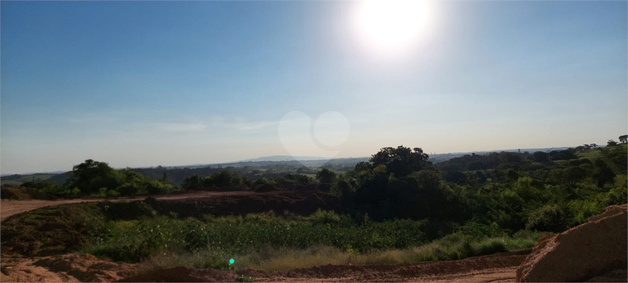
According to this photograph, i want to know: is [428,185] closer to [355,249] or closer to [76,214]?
[355,249]

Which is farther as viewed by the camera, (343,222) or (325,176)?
(325,176)

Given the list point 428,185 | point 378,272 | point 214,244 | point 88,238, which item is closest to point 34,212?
point 88,238

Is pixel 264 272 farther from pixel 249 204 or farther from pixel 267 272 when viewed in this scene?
pixel 249 204

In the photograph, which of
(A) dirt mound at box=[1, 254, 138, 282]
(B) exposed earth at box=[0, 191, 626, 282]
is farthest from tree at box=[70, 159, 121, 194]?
(A) dirt mound at box=[1, 254, 138, 282]

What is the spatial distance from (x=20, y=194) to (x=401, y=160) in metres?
28.4

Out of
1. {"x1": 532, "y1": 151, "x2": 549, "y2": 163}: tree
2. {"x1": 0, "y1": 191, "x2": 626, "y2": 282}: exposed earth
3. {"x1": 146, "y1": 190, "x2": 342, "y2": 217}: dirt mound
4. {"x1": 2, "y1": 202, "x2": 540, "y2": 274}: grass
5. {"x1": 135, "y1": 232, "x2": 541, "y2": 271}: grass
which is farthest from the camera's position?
{"x1": 532, "y1": 151, "x2": 549, "y2": 163}: tree

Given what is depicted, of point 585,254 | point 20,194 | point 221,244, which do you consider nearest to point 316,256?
point 221,244

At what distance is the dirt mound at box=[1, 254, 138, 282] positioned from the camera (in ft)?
24.2

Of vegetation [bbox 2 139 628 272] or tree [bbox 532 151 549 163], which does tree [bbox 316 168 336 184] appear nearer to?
vegetation [bbox 2 139 628 272]

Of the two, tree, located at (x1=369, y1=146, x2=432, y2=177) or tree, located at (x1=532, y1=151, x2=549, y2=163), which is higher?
tree, located at (x1=369, y1=146, x2=432, y2=177)

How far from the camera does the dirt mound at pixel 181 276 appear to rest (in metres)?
6.70

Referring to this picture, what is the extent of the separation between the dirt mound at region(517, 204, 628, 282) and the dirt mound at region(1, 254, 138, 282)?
308 inches

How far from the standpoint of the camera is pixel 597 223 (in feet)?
17.8

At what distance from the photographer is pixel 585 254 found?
5191 millimetres
